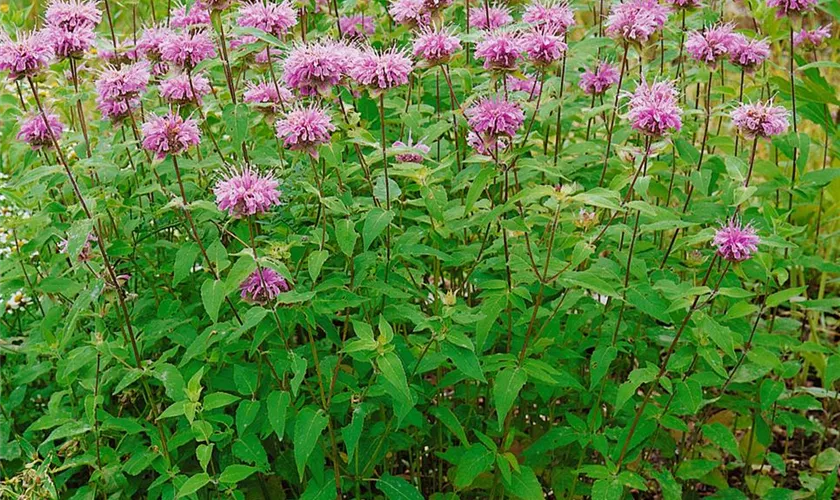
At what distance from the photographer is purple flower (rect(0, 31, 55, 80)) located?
6.36ft

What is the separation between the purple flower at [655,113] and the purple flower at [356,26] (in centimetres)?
101

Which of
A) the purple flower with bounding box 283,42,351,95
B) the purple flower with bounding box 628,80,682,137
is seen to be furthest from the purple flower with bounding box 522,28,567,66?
the purple flower with bounding box 283,42,351,95

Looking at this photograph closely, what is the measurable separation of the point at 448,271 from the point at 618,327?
1.88 ft

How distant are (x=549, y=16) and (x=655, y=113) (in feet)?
1.40

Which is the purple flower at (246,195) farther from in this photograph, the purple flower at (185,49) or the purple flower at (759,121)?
the purple flower at (759,121)

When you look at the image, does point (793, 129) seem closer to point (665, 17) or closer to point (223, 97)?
point (665, 17)

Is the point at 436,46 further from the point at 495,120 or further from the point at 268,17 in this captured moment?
the point at 268,17

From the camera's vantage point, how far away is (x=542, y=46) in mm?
2006

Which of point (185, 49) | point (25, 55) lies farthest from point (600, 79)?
point (25, 55)

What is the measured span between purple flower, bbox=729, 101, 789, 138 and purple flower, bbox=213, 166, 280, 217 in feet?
3.27

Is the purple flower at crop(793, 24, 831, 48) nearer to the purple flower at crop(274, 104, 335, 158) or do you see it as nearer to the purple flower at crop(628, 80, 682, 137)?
the purple flower at crop(628, 80, 682, 137)

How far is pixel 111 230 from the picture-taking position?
7.95ft

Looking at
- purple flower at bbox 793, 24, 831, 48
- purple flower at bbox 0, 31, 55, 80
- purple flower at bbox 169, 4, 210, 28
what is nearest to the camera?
purple flower at bbox 0, 31, 55, 80

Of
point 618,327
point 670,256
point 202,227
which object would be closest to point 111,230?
point 202,227
